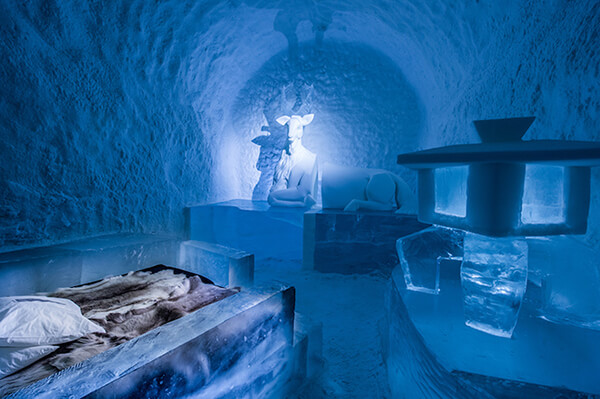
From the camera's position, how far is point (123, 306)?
4.71ft

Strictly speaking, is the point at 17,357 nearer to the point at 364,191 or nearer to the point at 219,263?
the point at 219,263

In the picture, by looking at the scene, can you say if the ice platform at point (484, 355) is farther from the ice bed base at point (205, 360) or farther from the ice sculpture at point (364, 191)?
the ice sculpture at point (364, 191)

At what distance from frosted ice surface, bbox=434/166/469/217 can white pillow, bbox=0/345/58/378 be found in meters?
1.65

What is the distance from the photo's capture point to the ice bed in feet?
2.63

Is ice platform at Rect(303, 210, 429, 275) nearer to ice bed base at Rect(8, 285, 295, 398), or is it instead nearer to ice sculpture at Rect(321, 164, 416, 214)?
ice sculpture at Rect(321, 164, 416, 214)

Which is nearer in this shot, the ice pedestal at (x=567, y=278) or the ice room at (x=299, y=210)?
the ice room at (x=299, y=210)

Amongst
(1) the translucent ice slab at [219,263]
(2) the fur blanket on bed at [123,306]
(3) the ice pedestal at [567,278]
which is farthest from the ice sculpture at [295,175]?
(3) the ice pedestal at [567,278]

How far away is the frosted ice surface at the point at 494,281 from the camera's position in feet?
3.58

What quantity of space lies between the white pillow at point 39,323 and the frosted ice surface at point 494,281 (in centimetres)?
153

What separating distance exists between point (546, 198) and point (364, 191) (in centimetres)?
234

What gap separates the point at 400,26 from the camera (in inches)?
141

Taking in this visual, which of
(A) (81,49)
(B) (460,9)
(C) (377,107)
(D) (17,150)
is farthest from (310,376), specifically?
(C) (377,107)

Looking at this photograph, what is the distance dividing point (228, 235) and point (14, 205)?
212cm

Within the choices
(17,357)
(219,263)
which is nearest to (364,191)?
(219,263)
